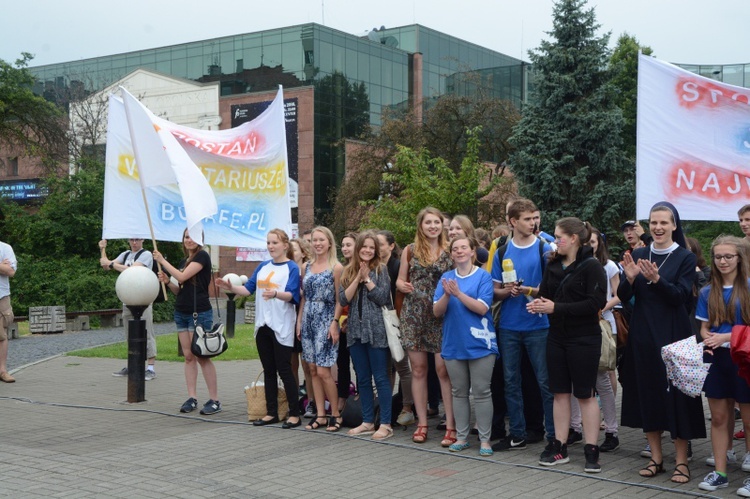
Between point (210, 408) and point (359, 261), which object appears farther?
point (210, 408)

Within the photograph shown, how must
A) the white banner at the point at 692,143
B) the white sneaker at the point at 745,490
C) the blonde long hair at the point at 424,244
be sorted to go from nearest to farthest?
the white sneaker at the point at 745,490 → the white banner at the point at 692,143 → the blonde long hair at the point at 424,244

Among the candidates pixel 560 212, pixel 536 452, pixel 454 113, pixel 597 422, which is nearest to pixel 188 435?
pixel 536 452

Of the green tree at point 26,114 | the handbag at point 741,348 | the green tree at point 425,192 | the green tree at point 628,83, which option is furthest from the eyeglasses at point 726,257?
the green tree at point 26,114

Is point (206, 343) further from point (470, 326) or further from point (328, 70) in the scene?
point (328, 70)

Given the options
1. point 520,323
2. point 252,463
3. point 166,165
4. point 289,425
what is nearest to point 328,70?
point 166,165

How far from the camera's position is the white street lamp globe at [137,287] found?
416 inches

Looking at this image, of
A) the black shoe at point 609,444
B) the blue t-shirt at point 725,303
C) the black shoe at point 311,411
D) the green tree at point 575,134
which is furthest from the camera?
the green tree at point 575,134

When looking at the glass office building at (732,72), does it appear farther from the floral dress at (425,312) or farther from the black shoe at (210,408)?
the floral dress at (425,312)

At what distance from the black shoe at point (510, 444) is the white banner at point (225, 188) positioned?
3.78 metres

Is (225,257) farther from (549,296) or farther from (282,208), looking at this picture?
(549,296)

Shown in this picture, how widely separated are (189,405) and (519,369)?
13.1 ft

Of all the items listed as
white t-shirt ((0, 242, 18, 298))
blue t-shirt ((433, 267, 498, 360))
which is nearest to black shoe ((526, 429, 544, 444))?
blue t-shirt ((433, 267, 498, 360))

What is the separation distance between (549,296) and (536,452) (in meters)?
1.50

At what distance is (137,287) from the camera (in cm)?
1058
